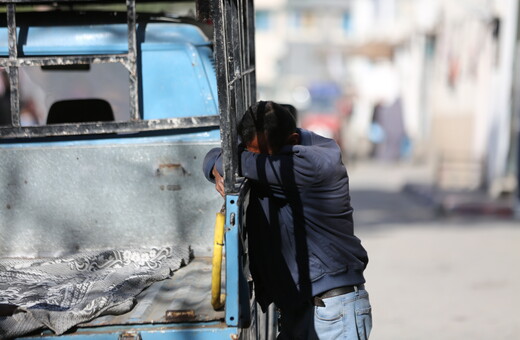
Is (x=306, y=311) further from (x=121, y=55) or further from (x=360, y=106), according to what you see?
(x=360, y=106)

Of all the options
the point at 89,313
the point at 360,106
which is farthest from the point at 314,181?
the point at 360,106

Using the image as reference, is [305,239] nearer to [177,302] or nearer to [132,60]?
[177,302]

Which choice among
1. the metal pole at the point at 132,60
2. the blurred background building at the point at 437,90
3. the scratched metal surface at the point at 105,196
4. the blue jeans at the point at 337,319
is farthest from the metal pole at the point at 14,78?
the blurred background building at the point at 437,90

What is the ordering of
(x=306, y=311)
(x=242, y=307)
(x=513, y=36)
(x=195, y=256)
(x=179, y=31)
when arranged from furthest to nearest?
1. (x=513, y=36)
2. (x=179, y=31)
3. (x=195, y=256)
4. (x=306, y=311)
5. (x=242, y=307)

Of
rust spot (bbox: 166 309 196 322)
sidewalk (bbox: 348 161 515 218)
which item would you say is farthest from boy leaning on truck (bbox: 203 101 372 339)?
sidewalk (bbox: 348 161 515 218)

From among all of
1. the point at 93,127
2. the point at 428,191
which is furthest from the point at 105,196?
the point at 428,191

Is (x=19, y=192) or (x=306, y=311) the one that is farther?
(x=19, y=192)

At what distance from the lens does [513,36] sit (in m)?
14.6

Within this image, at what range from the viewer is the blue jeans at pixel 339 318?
147 inches

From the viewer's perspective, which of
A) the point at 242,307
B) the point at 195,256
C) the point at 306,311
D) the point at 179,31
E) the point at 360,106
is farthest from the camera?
the point at 360,106

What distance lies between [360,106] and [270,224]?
34.8 meters

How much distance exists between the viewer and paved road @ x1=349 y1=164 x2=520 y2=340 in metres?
7.05

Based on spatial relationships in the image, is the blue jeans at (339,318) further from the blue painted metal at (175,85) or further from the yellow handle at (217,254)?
the blue painted metal at (175,85)

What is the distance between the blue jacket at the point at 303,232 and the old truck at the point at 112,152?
485 mm
